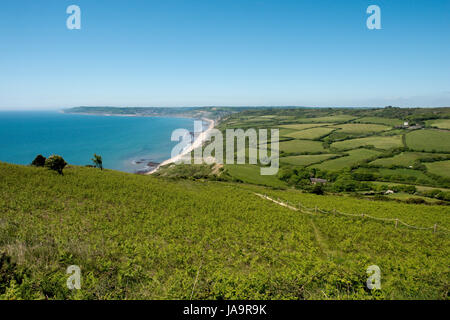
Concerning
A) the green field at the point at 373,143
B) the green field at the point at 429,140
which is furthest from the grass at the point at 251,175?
the green field at the point at 429,140

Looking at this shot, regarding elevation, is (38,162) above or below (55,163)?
below

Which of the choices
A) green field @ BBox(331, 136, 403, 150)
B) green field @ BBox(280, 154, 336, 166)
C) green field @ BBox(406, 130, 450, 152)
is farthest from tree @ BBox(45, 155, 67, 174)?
green field @ BBox(406, 130, 450, 152)

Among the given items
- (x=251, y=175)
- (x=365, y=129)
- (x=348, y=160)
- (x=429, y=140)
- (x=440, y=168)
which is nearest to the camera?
(x=440, y=168)

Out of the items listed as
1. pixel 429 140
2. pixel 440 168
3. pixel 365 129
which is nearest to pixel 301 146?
pixel 440 168

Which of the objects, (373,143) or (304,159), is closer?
(304,159)

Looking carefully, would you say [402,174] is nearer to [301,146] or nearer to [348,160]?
[348,160]

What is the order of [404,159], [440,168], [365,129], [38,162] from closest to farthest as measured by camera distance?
[38,162]
[440,168]
[404,159]
[365,129]
